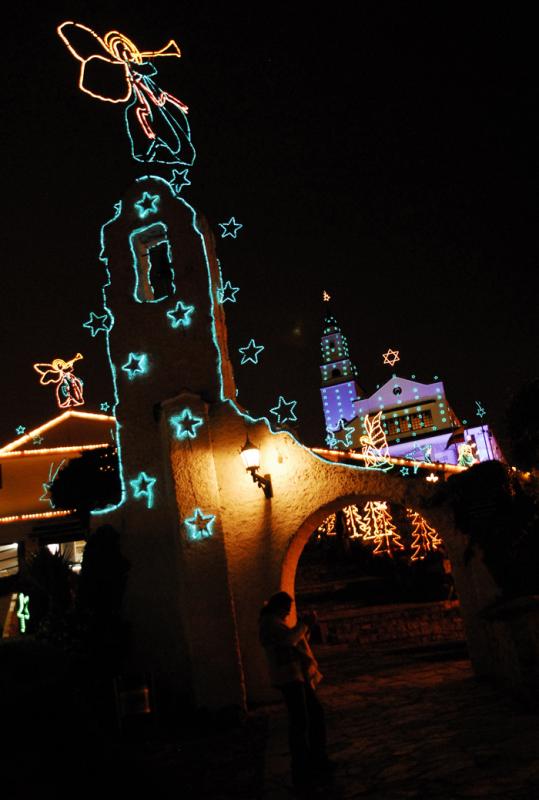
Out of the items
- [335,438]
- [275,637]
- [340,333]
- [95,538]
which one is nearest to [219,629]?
[95,538]

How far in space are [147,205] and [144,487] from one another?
4956mm

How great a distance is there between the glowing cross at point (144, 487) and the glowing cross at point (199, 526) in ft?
2.75

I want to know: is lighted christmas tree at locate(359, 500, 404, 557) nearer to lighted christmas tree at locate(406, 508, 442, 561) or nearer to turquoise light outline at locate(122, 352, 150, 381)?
lighted christmas tree at locate(406, 508, 442, 561)

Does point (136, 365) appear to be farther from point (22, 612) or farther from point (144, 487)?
point (22, 612)

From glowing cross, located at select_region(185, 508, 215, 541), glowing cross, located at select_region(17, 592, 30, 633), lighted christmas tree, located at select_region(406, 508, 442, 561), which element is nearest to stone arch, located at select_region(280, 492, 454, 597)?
glowing cross, located at select_region(185, 508, 215, 541)

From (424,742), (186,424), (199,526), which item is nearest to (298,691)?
(424,742)

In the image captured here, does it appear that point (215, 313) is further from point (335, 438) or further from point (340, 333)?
point (340, 333)

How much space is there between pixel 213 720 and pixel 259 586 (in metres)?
1.80

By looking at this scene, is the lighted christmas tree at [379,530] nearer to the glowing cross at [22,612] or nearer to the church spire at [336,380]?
the glowing cross at [22,612]

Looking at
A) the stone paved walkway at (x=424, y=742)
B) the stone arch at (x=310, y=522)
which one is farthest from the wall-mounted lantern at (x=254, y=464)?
the stone paved walkway at (x=424, y=742)

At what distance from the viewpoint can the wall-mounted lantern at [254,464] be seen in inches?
349

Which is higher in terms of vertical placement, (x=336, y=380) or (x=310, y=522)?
(x=336, y=380)

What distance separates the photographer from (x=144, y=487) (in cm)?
945

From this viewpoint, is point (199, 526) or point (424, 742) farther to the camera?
point (199, 526)
